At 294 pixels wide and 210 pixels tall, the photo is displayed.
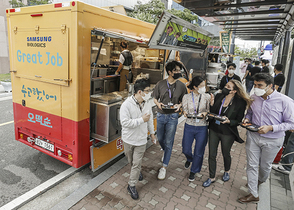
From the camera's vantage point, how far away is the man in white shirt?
3.01 m

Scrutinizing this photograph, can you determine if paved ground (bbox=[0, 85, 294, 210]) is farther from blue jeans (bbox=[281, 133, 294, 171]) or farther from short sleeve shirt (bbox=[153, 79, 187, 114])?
short sleeve shirt (bbox=[153, 79, 187, 114])

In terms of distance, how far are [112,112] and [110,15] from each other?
6.05 ft

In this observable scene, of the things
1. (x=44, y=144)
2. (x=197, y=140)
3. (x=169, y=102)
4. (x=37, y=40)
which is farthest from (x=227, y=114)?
(x=37, y=40)

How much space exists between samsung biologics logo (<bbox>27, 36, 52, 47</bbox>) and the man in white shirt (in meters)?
1.80

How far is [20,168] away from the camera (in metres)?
4.17

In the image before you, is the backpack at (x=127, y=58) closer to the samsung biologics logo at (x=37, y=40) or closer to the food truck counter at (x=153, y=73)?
the food truck counter at (x=153, y=73)

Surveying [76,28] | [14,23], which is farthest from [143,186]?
[14,23]

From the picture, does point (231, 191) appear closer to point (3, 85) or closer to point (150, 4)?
point (3, 85)

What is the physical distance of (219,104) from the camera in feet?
11.3

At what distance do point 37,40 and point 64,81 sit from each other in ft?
3.23

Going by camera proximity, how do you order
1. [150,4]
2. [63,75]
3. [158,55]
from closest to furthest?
[63,75], [158,55], [150,4]

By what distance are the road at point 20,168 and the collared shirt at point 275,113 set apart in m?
3.78

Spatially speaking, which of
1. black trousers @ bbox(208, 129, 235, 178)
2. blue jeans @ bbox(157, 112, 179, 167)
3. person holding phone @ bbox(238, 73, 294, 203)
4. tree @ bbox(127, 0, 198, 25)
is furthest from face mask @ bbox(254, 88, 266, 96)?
tree @ bbox(127, 0, 198, 25)

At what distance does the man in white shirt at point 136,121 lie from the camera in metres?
3.01
